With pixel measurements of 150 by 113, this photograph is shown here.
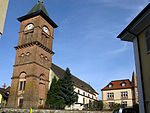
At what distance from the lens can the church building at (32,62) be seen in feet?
108

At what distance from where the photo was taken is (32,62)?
34406 mm

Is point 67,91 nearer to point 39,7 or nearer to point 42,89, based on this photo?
point 42,89

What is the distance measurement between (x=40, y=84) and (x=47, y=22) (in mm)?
16261

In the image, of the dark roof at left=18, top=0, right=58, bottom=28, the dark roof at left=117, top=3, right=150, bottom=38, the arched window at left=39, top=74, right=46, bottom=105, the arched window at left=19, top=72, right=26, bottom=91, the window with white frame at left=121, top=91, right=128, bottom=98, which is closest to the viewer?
the dark roof at left=117, top=3, right=150, bottom=38

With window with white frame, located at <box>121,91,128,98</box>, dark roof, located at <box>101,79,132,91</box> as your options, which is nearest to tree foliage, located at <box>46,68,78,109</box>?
dark roof, located at <box>101,79,132,91</box>

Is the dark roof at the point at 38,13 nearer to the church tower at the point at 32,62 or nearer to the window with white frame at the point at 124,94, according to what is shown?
the church tower at the point at 32,62

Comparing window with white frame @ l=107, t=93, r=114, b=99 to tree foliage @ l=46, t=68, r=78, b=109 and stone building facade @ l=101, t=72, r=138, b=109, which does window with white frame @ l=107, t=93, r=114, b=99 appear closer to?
stone building facade @ l=101, t=72, r=138, b=109

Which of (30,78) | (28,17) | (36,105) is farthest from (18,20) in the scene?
(36,105)

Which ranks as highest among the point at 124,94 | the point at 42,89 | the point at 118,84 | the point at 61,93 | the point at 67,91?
the point at 118,84

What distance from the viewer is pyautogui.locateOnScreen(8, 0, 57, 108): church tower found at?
1289 inches

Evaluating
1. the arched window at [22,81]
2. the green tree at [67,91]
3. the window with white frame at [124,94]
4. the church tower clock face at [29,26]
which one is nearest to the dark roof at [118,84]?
the window with white frame at [124,94]

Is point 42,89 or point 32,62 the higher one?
point 32,62

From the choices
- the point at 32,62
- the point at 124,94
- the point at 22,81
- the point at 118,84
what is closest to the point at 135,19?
the point at 32,62

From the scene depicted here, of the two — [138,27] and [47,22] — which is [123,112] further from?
[47,22]
